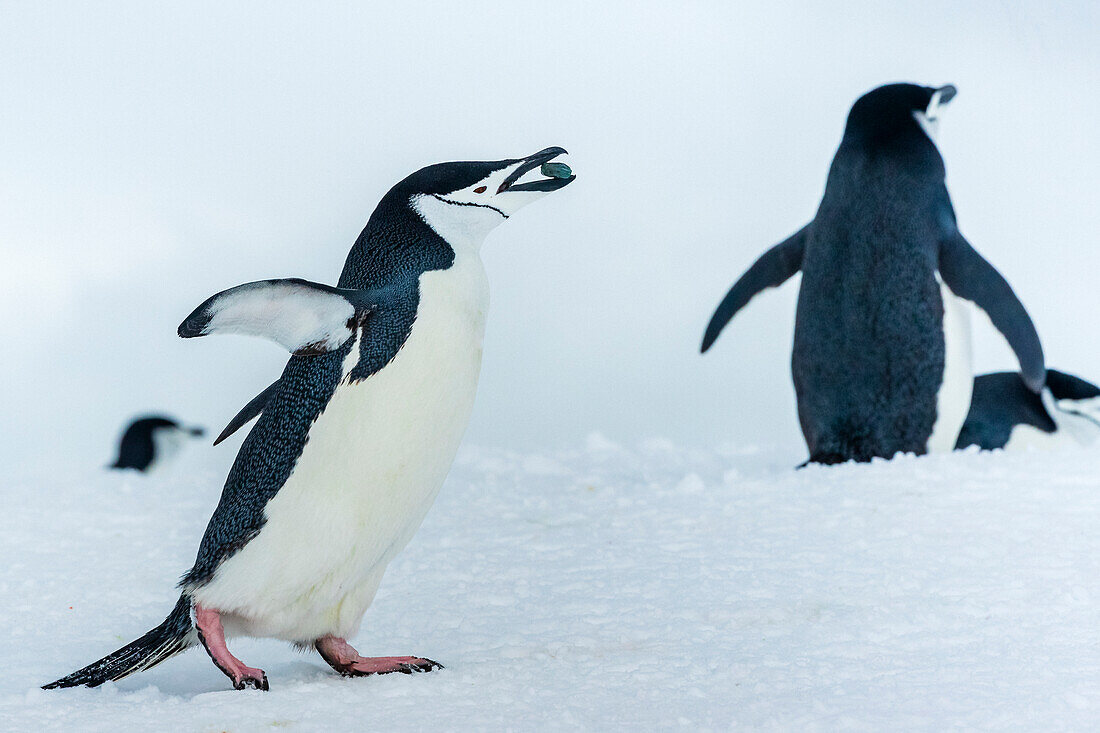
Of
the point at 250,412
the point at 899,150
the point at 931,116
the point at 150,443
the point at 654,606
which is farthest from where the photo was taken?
the point at 150,443

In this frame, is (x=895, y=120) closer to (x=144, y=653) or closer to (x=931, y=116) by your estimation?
(x=931, y=116)

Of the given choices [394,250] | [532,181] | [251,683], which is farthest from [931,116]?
[251,683]

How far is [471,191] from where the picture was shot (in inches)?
48.1

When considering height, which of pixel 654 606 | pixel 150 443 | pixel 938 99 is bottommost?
pixel 150 443

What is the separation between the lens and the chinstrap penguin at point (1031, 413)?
3293 millimetres

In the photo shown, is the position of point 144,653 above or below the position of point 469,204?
below

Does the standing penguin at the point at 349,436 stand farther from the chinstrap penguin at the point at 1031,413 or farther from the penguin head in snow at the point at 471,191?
the chinstrap penguin at the point at 1031,413

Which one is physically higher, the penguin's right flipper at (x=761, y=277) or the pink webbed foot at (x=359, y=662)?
the penguin's right flipper at (x=761, y=277)

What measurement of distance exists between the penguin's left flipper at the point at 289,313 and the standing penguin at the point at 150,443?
3781mm

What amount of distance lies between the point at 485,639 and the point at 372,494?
0.36 meters

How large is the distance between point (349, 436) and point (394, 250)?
23cm

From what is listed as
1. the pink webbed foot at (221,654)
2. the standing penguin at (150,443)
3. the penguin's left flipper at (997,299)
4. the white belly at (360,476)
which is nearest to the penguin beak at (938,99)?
the penguin's left flipper at (997,299)

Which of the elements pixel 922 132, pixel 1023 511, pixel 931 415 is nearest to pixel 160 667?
pixel 1023 511

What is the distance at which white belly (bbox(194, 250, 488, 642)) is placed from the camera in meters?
1.13
